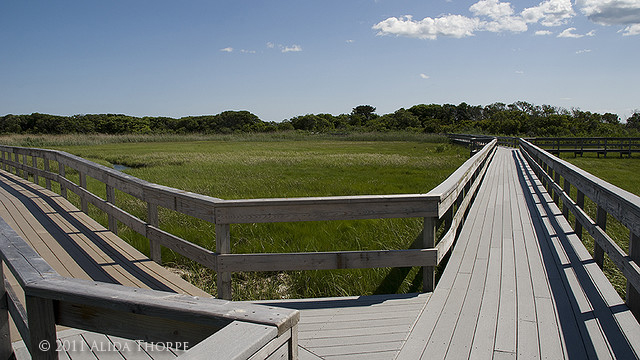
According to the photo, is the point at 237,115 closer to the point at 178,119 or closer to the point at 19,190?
the point at 178,119

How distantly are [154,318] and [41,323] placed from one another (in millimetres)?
736

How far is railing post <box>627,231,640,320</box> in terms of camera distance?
3297 mm

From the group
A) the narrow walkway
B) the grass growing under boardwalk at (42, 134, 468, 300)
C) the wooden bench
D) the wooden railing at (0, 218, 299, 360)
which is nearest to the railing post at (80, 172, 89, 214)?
the grass growing under boardwalk at (42, 134, 468, 300)

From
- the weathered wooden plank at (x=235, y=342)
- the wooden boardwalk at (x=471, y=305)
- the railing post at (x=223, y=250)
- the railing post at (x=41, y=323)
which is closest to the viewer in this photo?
the weathered wooden plank at (x=235, y=342)

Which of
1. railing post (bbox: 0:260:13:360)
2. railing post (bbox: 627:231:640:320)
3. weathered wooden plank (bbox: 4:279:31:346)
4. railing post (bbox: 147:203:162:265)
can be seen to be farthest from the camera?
railing post (bbox: 147:203:162:265)

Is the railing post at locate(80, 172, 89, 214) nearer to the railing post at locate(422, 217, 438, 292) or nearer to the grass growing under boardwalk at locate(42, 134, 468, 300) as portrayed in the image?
the grass growing under boardwalk at locate(42, 134, 468, 300)

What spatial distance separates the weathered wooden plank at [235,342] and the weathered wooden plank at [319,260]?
2.40 meters

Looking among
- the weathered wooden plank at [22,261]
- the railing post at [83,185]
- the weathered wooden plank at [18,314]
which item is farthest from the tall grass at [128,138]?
the weathered wooden plank at [22,261]

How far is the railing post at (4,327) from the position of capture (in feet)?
8.86

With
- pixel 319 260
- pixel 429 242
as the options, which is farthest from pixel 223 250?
pixel 429 242

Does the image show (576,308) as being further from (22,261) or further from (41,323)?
(22,261)

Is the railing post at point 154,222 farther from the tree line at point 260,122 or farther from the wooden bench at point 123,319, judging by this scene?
the tree line at point 260,122

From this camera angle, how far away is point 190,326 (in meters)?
1.51

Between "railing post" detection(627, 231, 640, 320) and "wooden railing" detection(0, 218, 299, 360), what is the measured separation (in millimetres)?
2930
